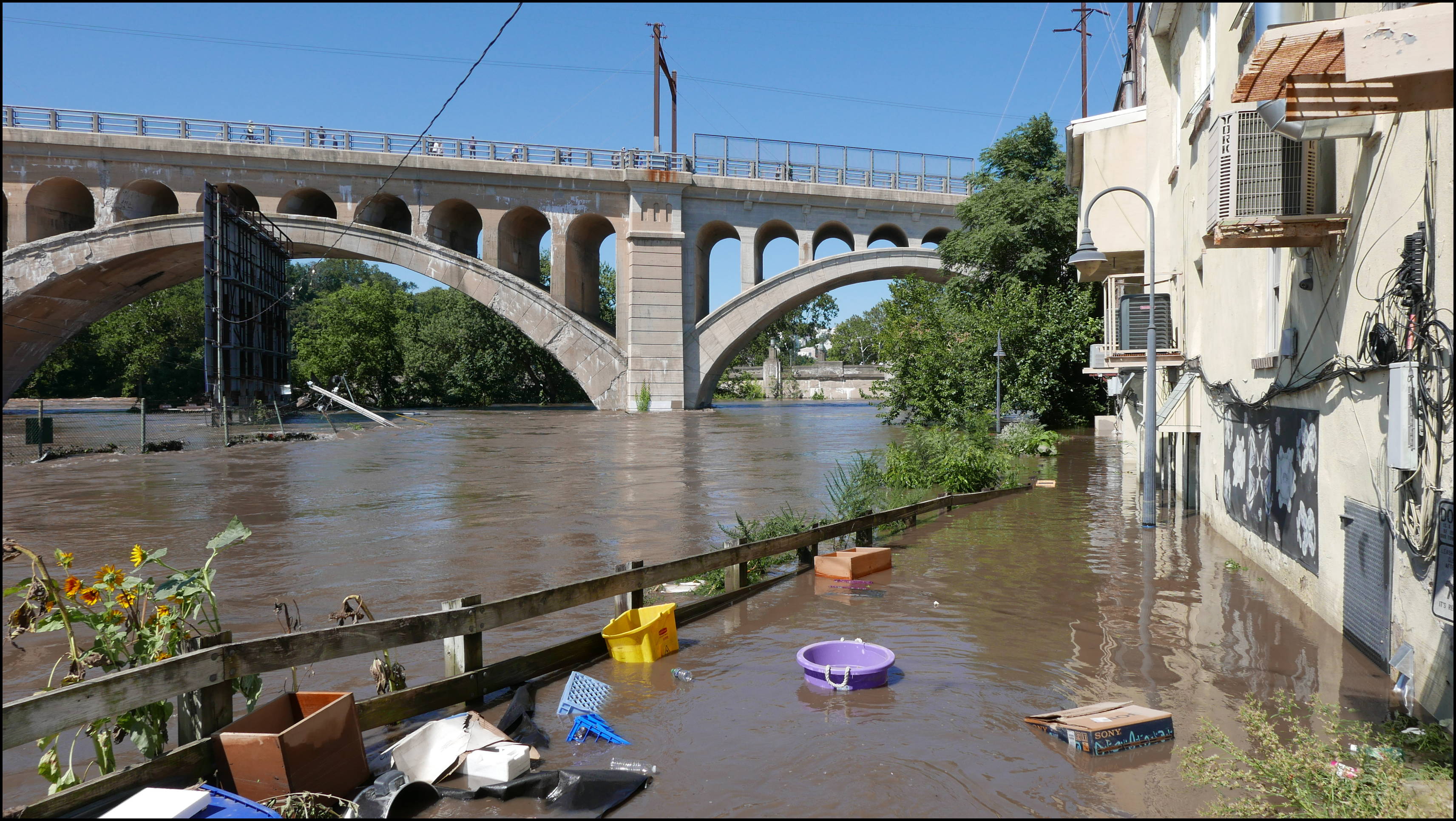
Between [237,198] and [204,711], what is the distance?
44.2 m

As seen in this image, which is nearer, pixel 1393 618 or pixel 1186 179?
pixel 1393 618

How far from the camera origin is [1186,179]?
625 inches

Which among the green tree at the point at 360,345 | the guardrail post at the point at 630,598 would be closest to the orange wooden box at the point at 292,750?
the guardrail post at the point at 630,598

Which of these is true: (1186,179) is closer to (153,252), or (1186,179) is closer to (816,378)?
(153,252)

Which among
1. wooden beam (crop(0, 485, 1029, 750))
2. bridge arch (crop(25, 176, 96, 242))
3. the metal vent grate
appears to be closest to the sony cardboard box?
wooden beam (crop(0, 485, 1029, 750))

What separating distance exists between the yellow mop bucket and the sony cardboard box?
2.84 meters

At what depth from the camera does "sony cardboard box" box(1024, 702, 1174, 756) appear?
520 cm

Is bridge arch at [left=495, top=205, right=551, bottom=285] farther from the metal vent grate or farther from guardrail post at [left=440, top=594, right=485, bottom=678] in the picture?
guardrail post at [left=440, top=594, right=485, bottom=678]

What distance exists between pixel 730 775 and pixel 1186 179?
568 inches

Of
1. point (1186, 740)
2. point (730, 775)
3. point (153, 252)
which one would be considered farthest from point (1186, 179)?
point (153, 252)

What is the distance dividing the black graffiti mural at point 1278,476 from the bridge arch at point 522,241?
1534 inches

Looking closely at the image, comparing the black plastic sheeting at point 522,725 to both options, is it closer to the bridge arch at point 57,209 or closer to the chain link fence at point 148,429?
the chain link fence at point 148,429

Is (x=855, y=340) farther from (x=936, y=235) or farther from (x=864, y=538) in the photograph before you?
(x=864, y=538)

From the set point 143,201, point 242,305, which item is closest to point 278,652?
point 242,305
